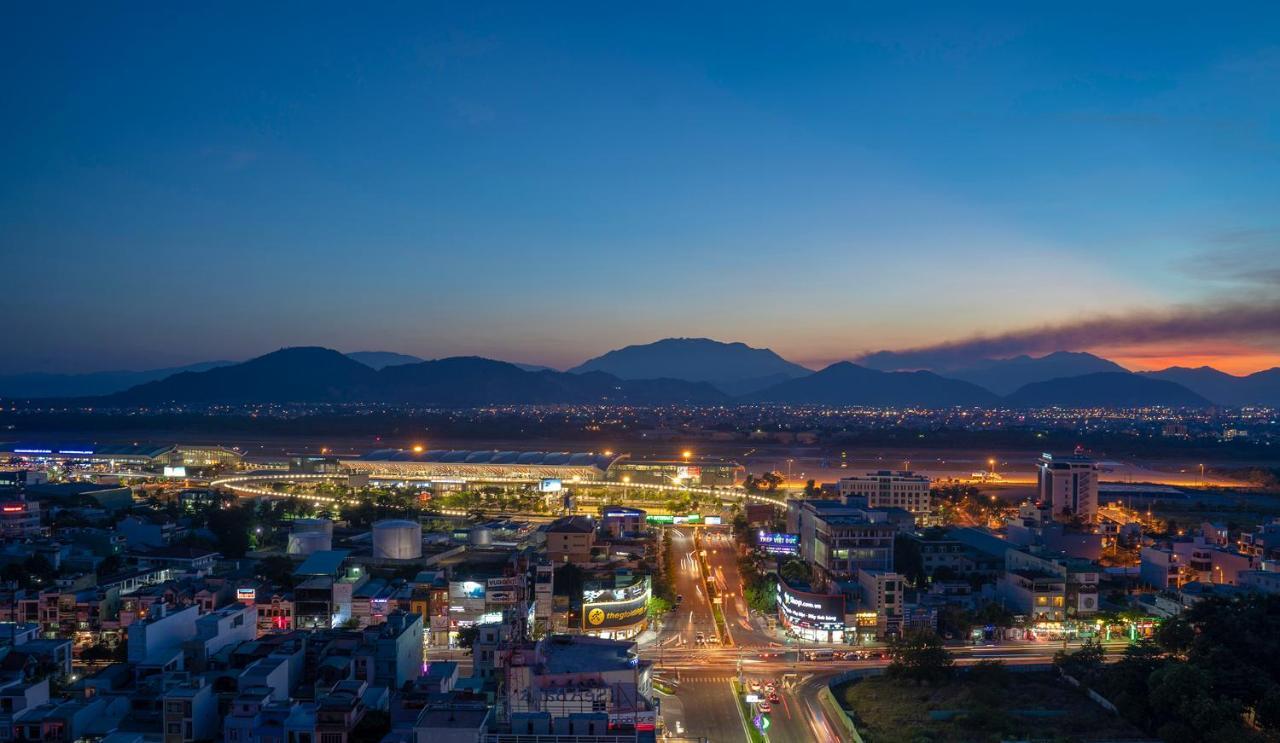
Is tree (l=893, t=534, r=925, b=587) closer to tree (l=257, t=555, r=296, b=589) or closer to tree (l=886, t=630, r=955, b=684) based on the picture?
tree (l=886, t=630, r=955, b=684)

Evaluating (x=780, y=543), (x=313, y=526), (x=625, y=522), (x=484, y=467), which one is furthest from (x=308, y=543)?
(x=484, y=467)

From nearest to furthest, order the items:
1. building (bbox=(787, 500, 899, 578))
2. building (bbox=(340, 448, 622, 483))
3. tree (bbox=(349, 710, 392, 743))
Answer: tree (bbox=(349, 710, 392, 743))
building (bbox=(787, 500, 899, 578))
building (bbox=(340, 448, 622, 483))

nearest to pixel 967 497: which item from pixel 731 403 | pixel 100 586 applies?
pixel 100 586

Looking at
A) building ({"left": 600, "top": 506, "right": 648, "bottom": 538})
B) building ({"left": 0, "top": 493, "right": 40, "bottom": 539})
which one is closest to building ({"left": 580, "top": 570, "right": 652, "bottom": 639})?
building ({"left": 600, "top": 506, "right": 648, "bottom": 538})

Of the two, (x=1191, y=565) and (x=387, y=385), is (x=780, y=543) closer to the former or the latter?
(x=1191, y=565)

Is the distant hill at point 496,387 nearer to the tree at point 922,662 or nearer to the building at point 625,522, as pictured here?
the building at point 625,522

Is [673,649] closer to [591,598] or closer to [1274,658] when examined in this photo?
[591,598]
